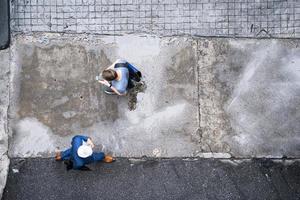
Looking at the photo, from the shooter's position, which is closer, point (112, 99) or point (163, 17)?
point (112, 99)

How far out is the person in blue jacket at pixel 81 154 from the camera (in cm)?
636

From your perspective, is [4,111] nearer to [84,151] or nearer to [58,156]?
[58,156]

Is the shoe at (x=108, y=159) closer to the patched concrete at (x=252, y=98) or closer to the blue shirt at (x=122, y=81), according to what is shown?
the blue shirt at (x=122, y=81)

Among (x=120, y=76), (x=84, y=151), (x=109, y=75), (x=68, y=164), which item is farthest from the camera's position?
(x=68, y=164)

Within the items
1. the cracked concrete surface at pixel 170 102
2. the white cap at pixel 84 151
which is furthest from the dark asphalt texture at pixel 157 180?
the white cap at pixel 84 151

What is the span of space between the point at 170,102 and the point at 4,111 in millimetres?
2688

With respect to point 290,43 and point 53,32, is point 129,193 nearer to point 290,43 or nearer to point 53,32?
point 53,32

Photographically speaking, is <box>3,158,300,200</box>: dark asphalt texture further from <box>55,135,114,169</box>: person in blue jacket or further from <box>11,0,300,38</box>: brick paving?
<box>11,0,300,38</box>: brick paving

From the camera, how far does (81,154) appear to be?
6352 mm

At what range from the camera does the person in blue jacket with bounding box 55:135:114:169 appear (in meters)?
6.36

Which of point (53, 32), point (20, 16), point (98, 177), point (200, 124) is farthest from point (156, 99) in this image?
point (20, 16)

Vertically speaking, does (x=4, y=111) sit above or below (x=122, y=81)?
below

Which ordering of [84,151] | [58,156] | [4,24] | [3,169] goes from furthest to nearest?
[4,24], [3,169], [58,156], [84,151]

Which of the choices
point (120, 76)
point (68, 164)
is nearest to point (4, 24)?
point (120, 76)
